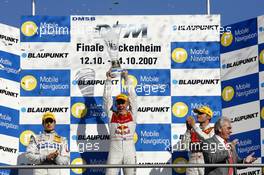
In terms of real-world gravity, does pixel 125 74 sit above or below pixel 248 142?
above

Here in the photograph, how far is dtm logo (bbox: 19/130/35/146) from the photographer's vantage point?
1313 cm

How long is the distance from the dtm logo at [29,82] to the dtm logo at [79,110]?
64 cm

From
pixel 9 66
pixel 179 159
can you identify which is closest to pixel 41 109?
pixel 9 66

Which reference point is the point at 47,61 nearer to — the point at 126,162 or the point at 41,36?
the point at 41,36

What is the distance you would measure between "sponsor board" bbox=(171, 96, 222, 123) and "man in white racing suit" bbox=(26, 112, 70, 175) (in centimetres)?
182

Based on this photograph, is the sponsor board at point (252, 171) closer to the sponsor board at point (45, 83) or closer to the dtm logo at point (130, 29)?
the dtm logo at point (130, 29)

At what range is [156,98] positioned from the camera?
43.9 feet

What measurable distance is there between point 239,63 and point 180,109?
1.10 metres

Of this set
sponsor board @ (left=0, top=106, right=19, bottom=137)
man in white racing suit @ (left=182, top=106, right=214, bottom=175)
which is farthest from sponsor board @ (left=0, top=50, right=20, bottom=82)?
man in white racing suit @ (left=182, top=106, right=214, bottom=175)

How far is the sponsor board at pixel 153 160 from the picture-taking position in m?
13.1

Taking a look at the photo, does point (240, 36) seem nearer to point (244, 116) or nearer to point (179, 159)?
point (244, 116)

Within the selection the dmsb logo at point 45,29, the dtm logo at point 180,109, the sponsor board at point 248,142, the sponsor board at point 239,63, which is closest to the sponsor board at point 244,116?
the sponsor board at point 248,142

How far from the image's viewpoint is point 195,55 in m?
13.5

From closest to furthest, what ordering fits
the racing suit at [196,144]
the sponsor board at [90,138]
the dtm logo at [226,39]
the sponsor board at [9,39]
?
1. the racing suit at [196,144]
2. the sponsor board at [90,138]
3. the sponsor board at [9,39]
4. the dtm logo at [226,39]
